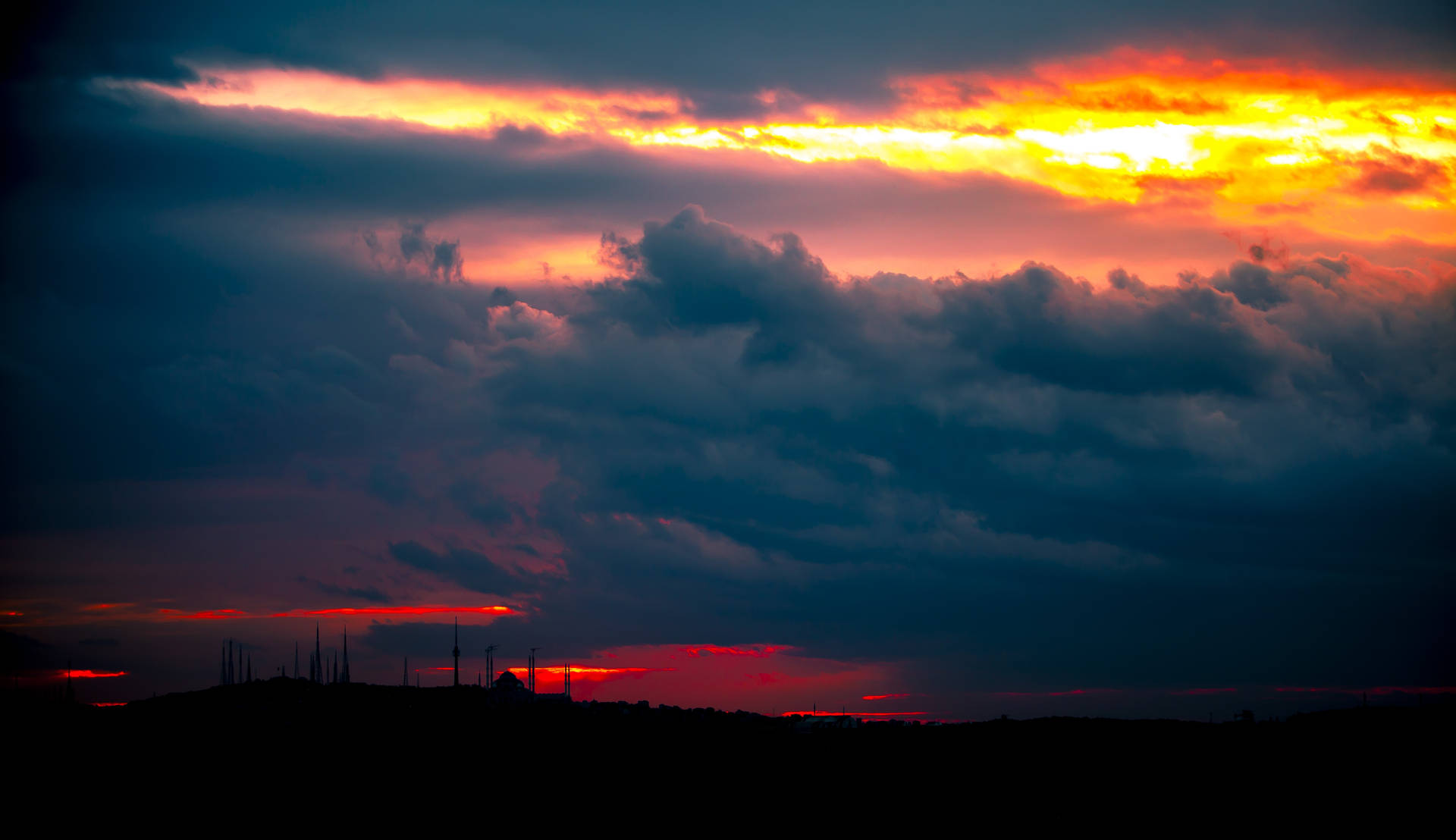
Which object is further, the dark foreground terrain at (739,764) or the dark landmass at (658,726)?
the dark landmass at (658,726)

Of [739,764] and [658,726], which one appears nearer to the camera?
[739,764]

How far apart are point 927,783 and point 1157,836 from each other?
95.2 feet

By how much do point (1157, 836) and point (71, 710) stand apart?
6619 inches

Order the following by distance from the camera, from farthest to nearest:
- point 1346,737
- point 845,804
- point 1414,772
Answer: point 1346,737 → point 845,804 → point 1414,772

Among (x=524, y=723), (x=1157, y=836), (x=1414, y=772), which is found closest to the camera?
(x=1157, y=836)

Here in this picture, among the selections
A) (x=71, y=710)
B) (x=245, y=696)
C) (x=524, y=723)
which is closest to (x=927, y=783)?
(x=524, y=723)

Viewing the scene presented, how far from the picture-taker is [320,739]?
518 feet

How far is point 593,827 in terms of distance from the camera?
114938 mm

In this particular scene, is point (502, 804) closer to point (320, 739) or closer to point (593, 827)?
point (593, 827)

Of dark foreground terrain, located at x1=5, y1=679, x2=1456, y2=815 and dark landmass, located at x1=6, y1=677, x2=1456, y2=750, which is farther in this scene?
dark landmass, located at x1=6, y1=677, x2=1456, y2=750

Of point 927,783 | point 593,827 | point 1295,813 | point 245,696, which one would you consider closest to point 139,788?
point 593,827

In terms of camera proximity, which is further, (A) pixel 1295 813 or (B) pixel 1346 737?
(B) pixel 1346 737

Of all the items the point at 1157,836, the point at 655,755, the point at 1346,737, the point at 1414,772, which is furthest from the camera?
the point at 655,755

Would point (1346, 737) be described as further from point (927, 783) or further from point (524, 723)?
point (524, 723)
